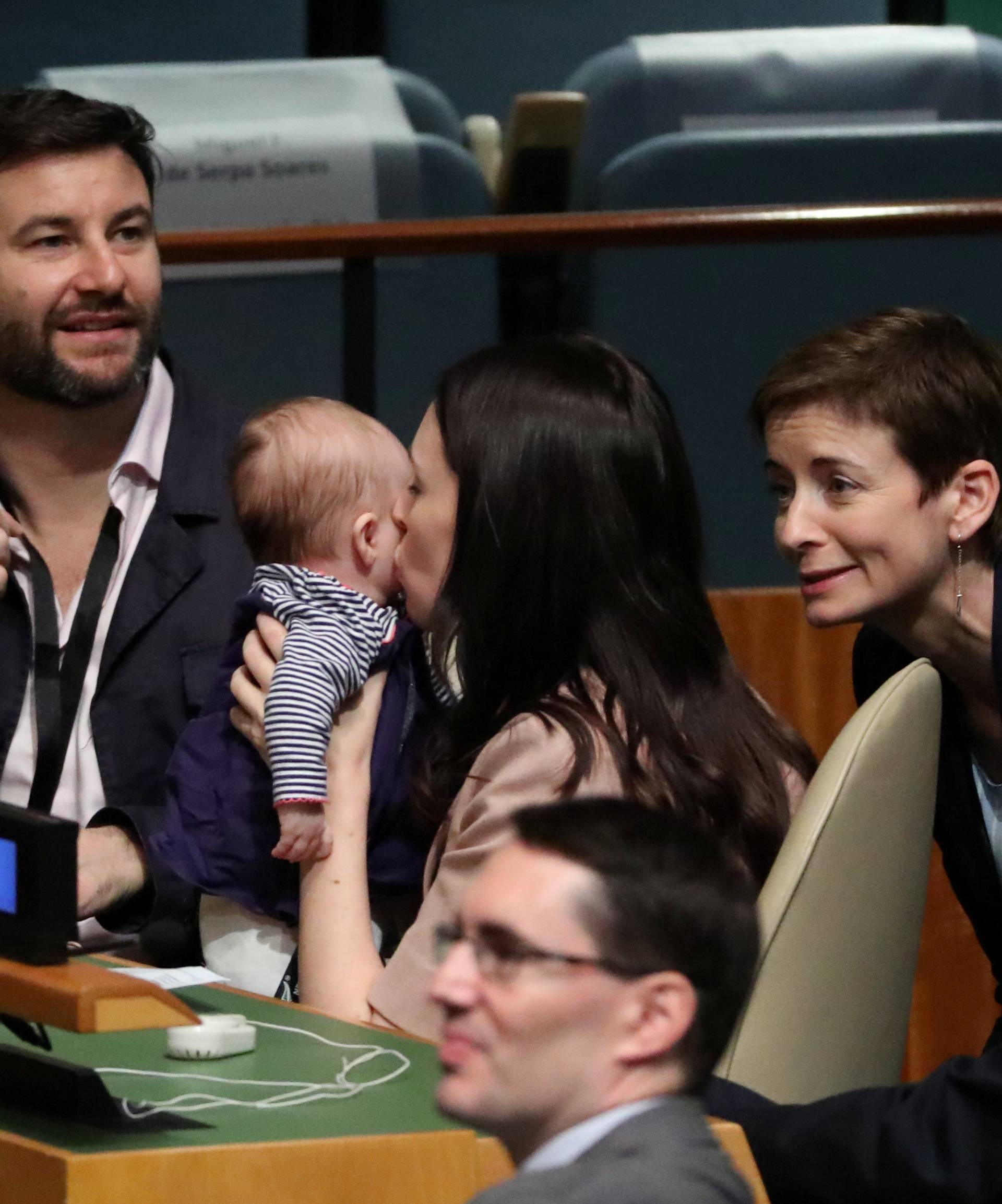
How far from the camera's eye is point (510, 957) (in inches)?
42.1

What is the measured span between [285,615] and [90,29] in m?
2.89

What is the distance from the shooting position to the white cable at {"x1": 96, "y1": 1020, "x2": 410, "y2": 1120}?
4.64 ft

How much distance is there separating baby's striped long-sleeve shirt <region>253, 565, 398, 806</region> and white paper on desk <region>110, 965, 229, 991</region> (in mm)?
216

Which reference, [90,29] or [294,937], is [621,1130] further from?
[90,29]

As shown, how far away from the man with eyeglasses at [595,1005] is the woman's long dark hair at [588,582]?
69cm

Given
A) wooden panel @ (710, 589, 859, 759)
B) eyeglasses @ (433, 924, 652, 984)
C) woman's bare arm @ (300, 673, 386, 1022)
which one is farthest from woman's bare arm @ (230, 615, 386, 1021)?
wooden panel @ (710, 589, 859, 759)

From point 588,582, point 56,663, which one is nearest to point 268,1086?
point 588,582

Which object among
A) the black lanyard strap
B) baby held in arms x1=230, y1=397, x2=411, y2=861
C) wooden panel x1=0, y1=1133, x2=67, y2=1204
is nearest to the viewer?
wooden panel x1=0, y1=1133, x2=67, y2=1204

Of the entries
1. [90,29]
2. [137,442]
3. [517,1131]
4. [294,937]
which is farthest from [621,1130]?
[90,29]

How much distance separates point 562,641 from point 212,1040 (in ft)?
1.72

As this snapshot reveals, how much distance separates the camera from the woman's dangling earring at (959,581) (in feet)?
6.37

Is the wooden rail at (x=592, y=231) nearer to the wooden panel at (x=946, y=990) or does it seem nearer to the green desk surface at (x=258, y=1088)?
the wooden panel at (x=946, y=990)

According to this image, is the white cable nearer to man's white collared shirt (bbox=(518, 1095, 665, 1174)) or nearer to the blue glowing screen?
the blue glowing screen

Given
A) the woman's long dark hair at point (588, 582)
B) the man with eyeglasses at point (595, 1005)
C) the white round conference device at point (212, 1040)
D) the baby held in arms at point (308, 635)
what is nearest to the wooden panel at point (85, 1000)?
the white round conference device at point (212, 1040)
